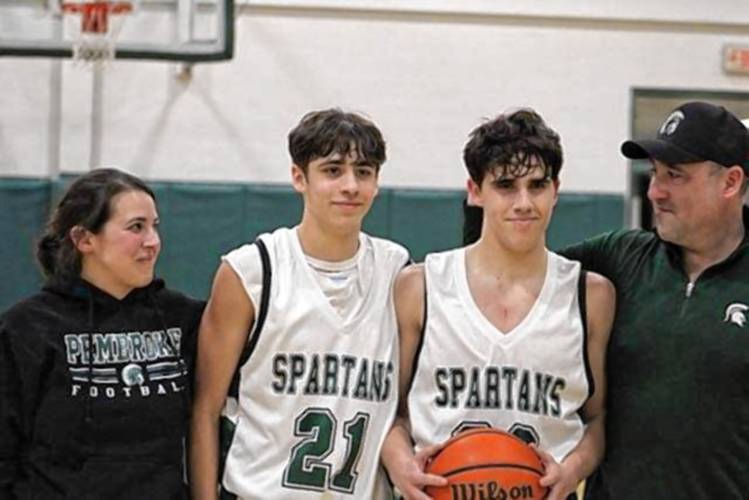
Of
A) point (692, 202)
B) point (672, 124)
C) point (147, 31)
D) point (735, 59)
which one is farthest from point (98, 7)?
point (692, 202)

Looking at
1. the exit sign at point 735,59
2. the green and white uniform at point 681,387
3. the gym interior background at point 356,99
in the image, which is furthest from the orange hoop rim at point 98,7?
the green and white uniform at point 681,387

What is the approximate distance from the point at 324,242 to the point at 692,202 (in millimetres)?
923

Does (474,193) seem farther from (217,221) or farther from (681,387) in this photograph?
(217,221)

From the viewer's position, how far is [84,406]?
2.77m

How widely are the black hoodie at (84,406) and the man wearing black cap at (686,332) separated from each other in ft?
3.64

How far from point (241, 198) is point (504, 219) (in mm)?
6102

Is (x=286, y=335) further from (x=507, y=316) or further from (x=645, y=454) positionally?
(x=645, y=454)

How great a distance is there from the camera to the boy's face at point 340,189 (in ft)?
9.46

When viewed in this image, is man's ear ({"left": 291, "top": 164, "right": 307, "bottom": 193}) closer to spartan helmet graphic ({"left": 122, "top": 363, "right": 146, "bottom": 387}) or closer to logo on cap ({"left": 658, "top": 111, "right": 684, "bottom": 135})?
spartan helmet graphic ({"left": 122, "top": 363, "right": 146, "bottom": 387})

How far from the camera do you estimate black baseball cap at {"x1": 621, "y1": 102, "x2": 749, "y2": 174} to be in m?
2.93

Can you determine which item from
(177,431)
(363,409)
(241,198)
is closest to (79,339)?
(177,431)

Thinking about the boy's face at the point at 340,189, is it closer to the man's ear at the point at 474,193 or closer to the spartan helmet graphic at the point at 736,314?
the man's ear at the point at 474,193

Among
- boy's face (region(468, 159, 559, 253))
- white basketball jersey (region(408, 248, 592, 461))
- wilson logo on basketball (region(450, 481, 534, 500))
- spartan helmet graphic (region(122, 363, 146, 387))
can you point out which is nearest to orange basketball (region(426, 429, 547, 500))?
wilson logo on basketball (region(450, 481, 534, 500))

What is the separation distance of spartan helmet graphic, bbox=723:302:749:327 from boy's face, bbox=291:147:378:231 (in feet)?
3.01
